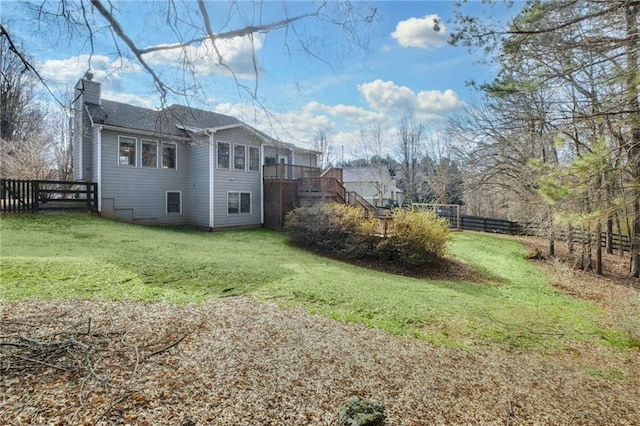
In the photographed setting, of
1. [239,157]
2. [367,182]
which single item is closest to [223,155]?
[239,157]

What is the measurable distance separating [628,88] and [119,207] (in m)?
16.0

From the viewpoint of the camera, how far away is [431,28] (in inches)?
202

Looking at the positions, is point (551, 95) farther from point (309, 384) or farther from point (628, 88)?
point (309, 384)

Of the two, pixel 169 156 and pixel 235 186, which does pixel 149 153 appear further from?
pixel 235 186

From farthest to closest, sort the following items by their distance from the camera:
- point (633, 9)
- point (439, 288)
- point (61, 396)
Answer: point (439, 288), point (633, 9), point (61, 396)

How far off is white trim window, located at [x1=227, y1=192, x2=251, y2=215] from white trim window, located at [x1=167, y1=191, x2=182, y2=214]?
7.86ft

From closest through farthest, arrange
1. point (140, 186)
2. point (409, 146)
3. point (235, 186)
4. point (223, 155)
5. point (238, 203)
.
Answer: point (140, 186) < point (223, 155) < point (235, 186) < point (238, 203) < point (409, 146)

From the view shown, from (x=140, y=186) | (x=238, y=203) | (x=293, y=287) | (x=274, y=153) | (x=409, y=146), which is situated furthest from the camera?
(x=409, y=146)

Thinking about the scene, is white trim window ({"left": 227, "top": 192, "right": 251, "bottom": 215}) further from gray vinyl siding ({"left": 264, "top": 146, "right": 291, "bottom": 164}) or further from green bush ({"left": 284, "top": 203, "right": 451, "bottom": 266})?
green bush ({"left": 284, "top": 203, "right": 451, "bottom": 266})

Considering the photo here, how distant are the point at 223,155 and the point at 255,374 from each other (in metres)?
14.1

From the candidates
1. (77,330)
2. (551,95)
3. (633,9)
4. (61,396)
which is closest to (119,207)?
(77,330)

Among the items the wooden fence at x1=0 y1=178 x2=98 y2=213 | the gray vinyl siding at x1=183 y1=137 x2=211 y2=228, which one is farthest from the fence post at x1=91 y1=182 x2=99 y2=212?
the gray vinyl siding at x1=183 y1=137 x2=211 y2=228

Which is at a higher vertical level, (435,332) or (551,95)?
(551,95)

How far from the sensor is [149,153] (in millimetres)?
15125
